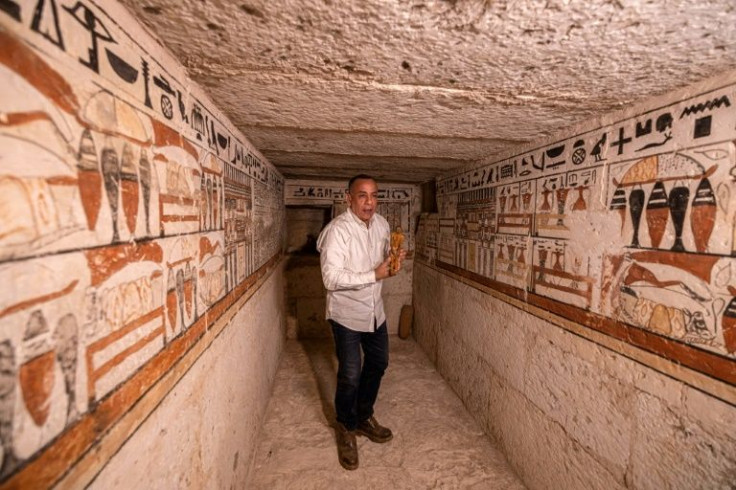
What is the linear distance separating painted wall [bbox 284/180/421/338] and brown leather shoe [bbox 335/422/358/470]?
2.57 m

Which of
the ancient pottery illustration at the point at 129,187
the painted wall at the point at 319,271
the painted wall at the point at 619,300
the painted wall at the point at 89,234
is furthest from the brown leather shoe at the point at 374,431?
the ancient pottery illustration at the point at 129,187

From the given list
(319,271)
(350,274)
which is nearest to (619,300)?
(350,274)

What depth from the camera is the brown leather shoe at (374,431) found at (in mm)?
2824

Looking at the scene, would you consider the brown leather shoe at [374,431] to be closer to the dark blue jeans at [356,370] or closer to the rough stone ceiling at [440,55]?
the dark blue jeans at [356,370]

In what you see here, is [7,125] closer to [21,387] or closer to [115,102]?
[115,102]

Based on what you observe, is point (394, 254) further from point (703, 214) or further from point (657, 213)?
point (703, 214)

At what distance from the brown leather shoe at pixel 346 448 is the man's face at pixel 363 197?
1.80 m

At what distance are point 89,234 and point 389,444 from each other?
2792 millimetres

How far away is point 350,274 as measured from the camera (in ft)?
8.34

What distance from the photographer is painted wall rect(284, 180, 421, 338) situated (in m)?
5.09

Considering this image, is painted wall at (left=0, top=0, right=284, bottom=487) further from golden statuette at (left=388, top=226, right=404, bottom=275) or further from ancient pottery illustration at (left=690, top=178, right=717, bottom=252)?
ancient pottery illustration at (left=690, top=178, right=717, bottom=252)

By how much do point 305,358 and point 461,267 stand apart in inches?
97.5

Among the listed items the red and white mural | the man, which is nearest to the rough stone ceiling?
the red and white mural

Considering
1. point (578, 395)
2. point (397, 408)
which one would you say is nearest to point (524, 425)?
point (578, 395)
